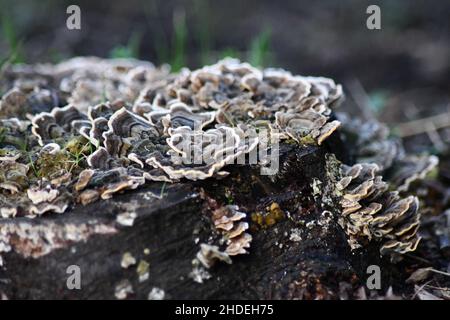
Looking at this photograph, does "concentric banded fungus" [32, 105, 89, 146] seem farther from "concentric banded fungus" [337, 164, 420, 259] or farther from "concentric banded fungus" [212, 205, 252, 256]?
"concentric banded fungus" [337, 164, 420, 259]

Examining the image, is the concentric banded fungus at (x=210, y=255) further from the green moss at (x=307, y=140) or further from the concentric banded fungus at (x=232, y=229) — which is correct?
the green moss at (x=307, y=140)

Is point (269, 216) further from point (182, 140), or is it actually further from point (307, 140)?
point (182, 140)

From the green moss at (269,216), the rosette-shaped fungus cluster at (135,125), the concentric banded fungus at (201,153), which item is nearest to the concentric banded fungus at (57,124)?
the rosette-shaped fungus cluster at (135,125)

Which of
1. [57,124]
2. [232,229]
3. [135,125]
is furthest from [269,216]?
[57,124]

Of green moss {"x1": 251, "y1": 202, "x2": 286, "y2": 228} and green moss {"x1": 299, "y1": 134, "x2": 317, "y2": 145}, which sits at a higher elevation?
green moss {"x1": 299, "y1": 134, "x2": 317, "y2": 145}

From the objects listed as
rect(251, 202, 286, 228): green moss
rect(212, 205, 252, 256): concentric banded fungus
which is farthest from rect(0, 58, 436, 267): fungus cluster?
rect(251, 202, 286, 228): green moss

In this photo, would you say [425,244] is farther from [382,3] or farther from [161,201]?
[382,3]
